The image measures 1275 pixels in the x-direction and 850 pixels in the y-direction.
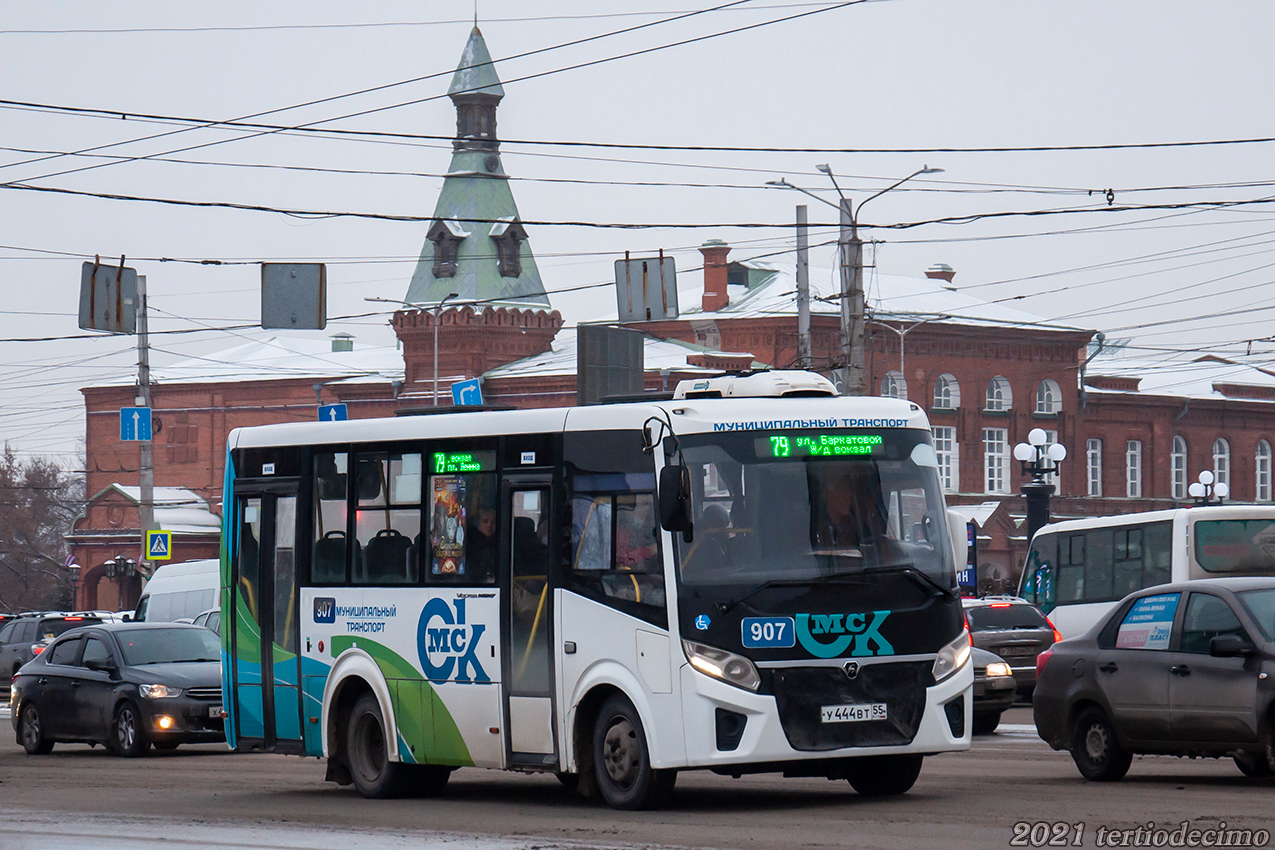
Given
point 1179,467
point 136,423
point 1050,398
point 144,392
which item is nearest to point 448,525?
point 136,423

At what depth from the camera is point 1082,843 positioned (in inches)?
412

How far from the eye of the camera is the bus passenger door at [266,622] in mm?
15898

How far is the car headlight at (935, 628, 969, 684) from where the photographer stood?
13141 mm

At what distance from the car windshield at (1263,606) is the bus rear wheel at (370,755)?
6.35 m

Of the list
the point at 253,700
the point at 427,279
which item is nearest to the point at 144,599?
the point at 253,700

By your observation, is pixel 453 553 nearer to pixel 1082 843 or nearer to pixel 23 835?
pixel 23 835

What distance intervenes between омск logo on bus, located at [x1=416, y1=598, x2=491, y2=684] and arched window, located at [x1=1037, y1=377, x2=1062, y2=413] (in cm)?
7427

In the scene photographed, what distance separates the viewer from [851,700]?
41.9ft

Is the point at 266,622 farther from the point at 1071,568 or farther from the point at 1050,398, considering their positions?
the point at 1050,398

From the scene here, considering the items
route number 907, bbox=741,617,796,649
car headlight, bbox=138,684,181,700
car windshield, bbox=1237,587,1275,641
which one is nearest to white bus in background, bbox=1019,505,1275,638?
car windshield, bbox=1237,587,1275,641

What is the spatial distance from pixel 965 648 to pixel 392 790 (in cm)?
463

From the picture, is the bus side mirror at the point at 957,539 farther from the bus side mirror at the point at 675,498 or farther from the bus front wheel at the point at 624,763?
the bus front wheel at the point at 624,763

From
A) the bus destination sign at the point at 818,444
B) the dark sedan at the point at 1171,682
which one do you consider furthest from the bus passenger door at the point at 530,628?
the dark sedan at the point at 1171,682

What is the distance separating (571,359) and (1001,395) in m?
18.8
